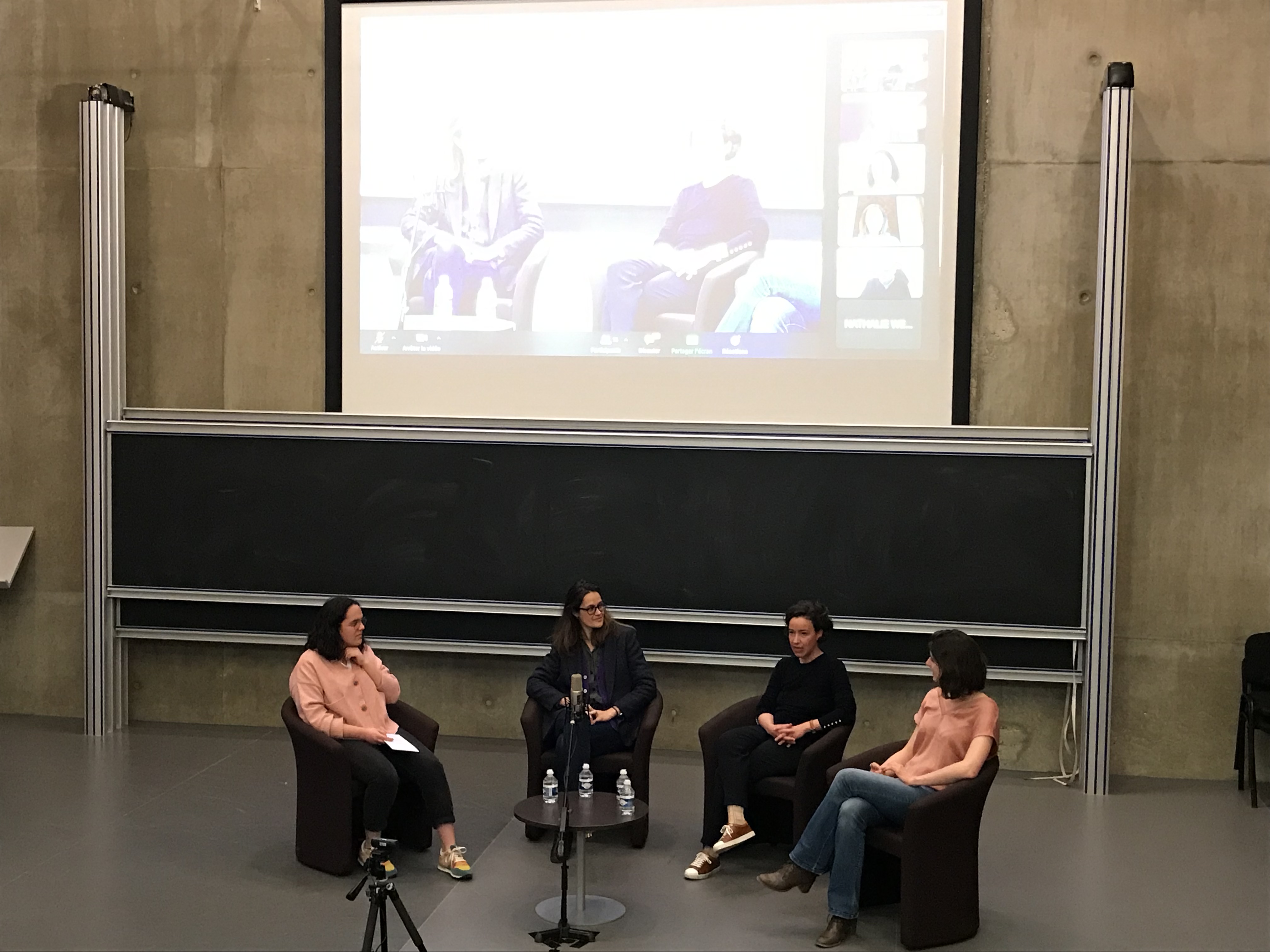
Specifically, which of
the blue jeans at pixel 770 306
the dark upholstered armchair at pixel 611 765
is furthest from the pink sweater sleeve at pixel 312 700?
the blue jeans at pixel 770 306

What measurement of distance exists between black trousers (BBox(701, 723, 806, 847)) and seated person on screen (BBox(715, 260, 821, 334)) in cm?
223

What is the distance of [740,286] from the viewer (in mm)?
6422

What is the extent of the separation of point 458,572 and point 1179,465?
3.49 metres

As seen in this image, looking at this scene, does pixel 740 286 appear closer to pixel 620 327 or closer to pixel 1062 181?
pixel 620 327

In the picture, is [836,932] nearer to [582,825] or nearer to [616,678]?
[582,825]

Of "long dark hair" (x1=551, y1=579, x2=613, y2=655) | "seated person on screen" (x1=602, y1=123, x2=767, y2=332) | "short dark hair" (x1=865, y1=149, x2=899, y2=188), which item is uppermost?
"short dark hair" (x1=865, y1=149, x2=899, y2=188)

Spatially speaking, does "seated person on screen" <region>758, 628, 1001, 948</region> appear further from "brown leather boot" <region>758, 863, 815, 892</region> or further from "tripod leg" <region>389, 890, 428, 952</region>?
"tripod leg" <region>389, 890, 428, 952</region>

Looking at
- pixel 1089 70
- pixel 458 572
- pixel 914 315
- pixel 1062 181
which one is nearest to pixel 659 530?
pixel 458 572

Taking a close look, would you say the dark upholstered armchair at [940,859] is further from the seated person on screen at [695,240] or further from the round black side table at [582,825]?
the seated person on screen at [695,240]

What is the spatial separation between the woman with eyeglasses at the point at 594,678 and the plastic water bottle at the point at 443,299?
6.34 feet

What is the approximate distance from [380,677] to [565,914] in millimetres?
1346

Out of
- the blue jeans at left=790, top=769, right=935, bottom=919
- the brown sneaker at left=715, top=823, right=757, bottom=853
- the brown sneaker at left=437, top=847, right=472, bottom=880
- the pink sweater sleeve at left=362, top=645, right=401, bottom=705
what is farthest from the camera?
the pink sweater sleeve at left=362, top=645, right=401, bottom=705

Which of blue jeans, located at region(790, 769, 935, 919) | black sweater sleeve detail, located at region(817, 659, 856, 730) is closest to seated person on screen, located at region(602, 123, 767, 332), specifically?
black sweater sleeve detail, located at region(817, 659, 856, 730)

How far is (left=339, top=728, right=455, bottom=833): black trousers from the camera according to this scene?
474 centimetres
